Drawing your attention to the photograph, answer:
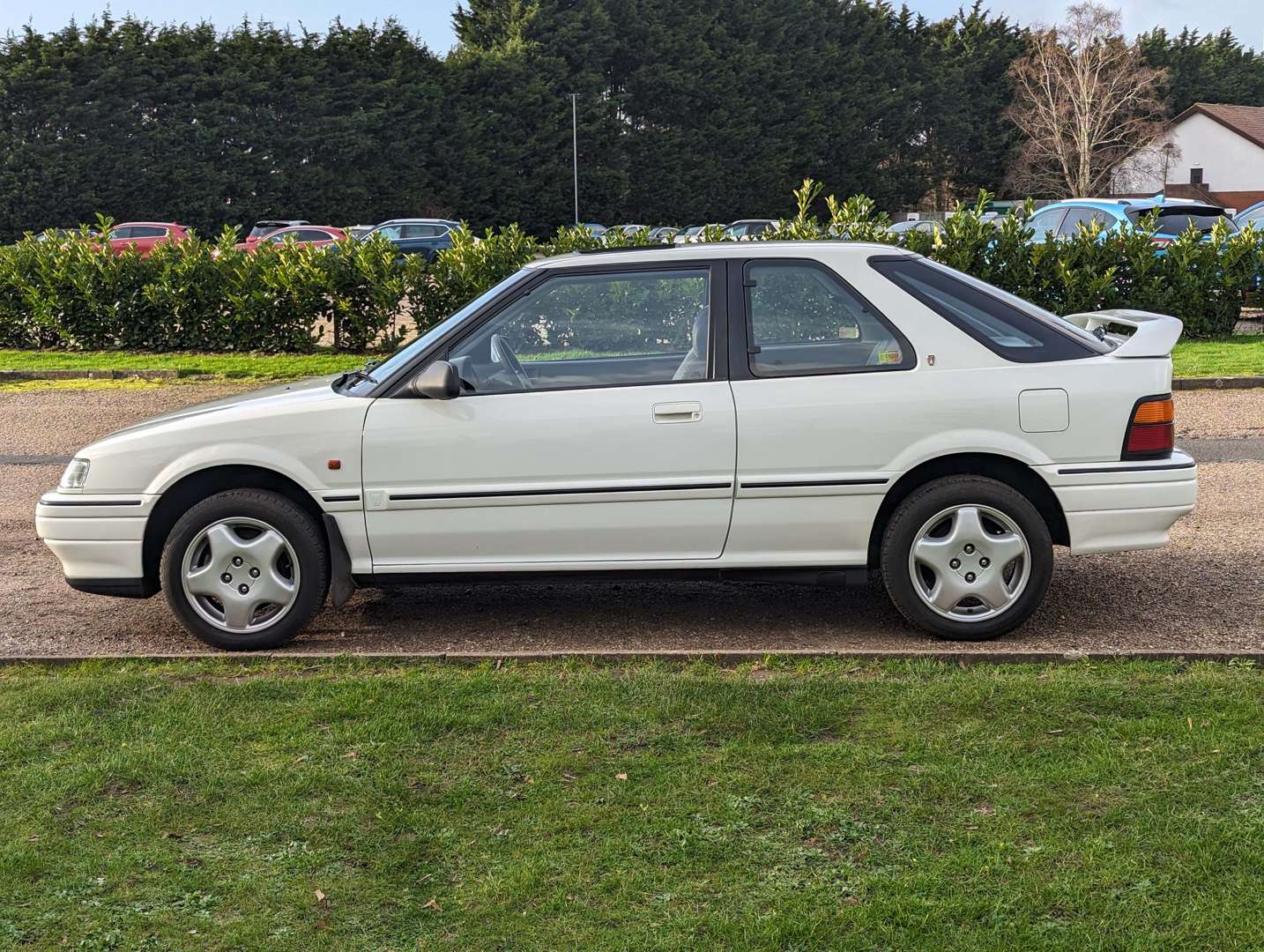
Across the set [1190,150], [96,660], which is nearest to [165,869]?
[96,660]

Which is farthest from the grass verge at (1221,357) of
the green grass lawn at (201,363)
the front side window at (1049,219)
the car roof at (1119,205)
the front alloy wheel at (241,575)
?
the front alloy wheel at (241,575)

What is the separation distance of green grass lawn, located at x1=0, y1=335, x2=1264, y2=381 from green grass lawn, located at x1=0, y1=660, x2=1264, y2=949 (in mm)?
10293

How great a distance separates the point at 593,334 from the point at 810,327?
0.93 m


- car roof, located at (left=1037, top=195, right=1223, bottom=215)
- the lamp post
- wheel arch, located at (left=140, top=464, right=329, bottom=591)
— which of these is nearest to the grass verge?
car roof, located at (left=1037, top=195, right=1223, bottom=215)

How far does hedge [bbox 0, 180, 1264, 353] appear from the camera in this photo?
15703 mm

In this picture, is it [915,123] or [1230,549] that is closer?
[1230,549]

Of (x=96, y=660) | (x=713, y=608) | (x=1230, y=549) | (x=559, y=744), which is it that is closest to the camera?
(x=559, y=744)

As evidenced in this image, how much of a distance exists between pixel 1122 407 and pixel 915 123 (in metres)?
79.2

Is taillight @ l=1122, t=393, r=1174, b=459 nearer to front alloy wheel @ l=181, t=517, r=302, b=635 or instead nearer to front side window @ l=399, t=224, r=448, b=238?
front alloy wheel @ l=181, t=517, r=302, b=635

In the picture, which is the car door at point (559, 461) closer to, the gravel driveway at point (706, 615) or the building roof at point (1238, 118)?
the gravel driveway at point (706, 615)

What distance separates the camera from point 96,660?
5453mm

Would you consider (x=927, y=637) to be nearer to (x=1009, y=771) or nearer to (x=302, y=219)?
(x=1009, y=771)

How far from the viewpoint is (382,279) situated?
16.1m

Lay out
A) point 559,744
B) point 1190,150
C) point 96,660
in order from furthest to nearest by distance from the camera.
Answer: point 1190,150 < point 96,660 < point 559,744
